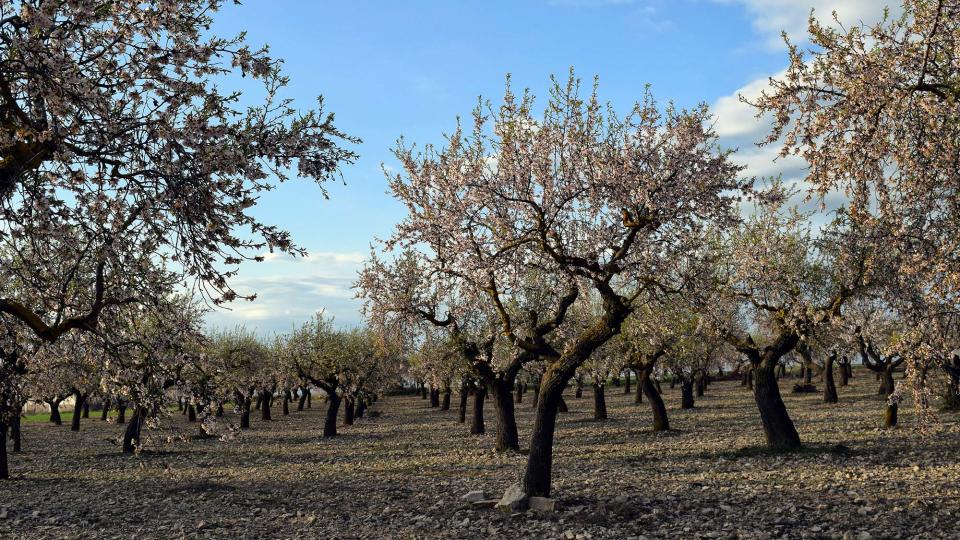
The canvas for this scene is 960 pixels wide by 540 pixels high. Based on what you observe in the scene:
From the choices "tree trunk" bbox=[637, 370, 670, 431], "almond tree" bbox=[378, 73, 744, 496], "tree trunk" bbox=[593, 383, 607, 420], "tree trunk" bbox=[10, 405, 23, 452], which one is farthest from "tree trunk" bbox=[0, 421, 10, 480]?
"tree trunk" bbox=[593, 383, 607, 420]

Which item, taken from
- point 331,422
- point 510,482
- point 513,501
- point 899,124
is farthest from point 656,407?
point 899,124

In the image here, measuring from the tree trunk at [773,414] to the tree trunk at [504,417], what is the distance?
33.7 ft

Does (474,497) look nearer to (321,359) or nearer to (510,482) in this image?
(510,482)

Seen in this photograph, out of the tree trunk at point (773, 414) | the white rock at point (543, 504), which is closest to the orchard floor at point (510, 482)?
the white rock at point (543, 504)

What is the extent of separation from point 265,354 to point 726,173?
190 ft

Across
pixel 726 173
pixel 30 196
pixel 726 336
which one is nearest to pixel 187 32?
pixel 30 196

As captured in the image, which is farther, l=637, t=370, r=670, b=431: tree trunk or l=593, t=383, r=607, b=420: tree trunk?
l=593, t=383, r=607, b=420: tree trunk

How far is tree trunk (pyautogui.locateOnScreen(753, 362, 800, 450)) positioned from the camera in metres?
26.5

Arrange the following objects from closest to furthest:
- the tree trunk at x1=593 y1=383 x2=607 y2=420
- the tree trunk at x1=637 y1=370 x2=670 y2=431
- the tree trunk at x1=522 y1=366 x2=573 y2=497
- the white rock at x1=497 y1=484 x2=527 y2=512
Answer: the white rock at x1=497 y1=484 x2=527 y2=512, the tree trunk at x1=522 y1=366 x2=573 y2=497, the tree trunk at x1=637 y1=370 x2=670 y2=431, the tree trunk at x1=593 y1=383 x2=607 y2=420

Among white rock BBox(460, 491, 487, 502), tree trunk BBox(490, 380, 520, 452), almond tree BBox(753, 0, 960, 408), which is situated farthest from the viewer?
tree trunk BBox(490, 380, 520, 452)

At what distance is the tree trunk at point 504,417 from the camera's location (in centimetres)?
3095

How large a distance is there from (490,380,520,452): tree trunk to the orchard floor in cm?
118

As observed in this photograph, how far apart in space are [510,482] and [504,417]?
919 centimetres

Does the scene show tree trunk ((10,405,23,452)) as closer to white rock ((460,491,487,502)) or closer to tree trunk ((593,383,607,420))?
white rock ((460,491,487,502))
